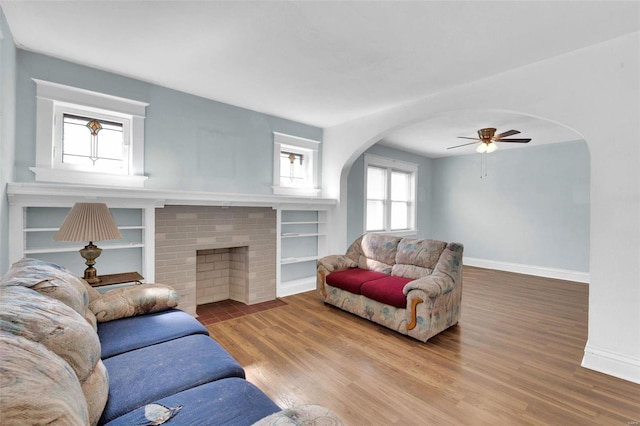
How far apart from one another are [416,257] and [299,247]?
78.2 inches

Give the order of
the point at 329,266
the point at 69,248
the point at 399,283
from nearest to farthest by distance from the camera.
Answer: the point at 69,248, the point at 399,283, the point at 329,266

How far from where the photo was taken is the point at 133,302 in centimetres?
217

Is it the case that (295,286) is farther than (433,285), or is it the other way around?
(295,286)

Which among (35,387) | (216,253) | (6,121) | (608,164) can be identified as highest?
(6,121)

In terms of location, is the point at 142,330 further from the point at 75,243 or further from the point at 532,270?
the point at 532,270

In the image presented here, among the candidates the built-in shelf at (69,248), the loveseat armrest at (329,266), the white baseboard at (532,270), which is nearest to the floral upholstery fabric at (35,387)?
the built-in shelf at (69,248)

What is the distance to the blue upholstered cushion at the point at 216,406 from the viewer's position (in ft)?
3.64

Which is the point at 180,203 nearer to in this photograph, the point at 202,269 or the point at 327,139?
the point at 202,269

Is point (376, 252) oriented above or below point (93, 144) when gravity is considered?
below

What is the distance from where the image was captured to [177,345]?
171 cm

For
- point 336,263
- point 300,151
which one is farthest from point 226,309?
point 300,151

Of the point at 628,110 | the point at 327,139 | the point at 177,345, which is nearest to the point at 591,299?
the point at 628,110

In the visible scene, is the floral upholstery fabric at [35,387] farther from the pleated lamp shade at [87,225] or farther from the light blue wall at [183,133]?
the light blue wall at [183,133]

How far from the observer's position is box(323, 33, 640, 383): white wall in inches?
89.3
